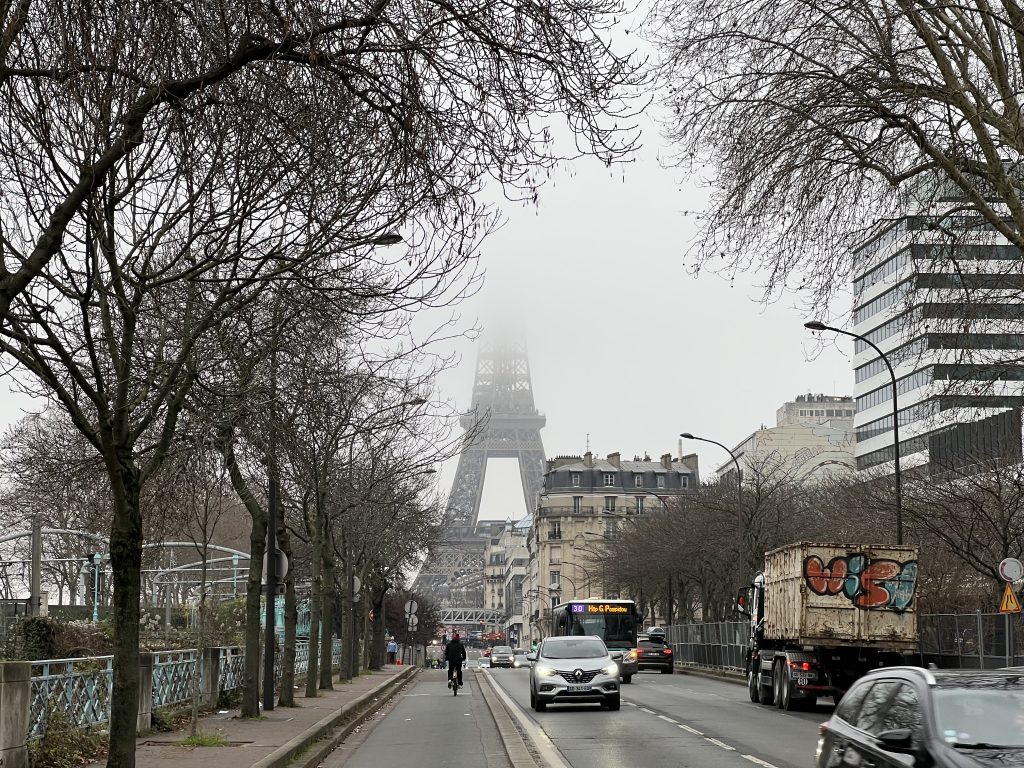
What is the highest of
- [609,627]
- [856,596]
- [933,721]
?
[856,596]

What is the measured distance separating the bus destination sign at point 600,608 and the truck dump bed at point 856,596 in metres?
25.7

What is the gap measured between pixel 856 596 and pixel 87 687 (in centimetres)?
1600

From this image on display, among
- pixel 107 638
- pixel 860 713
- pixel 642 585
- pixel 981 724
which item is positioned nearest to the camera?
pixel 981 724

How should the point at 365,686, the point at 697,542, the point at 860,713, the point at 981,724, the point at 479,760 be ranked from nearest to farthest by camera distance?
the point at 981,724 < the point at 860,713 < the point at 479,760 < the point at 365,686 < the point at 697,542

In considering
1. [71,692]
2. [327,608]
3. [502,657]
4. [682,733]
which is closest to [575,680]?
[682,733]

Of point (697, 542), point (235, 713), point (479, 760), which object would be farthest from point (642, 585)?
point (479, 760)

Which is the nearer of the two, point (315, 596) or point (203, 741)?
point (203, 741)

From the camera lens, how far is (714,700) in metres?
32.2

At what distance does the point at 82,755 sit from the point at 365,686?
25.6 m

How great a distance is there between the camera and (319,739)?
65.4 feet

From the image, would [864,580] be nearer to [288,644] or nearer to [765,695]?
[765,695]

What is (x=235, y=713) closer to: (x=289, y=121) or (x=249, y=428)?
(x=249, y=428)

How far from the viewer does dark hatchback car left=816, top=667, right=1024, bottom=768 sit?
24.2 feet

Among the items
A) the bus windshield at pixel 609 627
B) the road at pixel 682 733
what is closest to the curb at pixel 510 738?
the road at pixel 682 733
